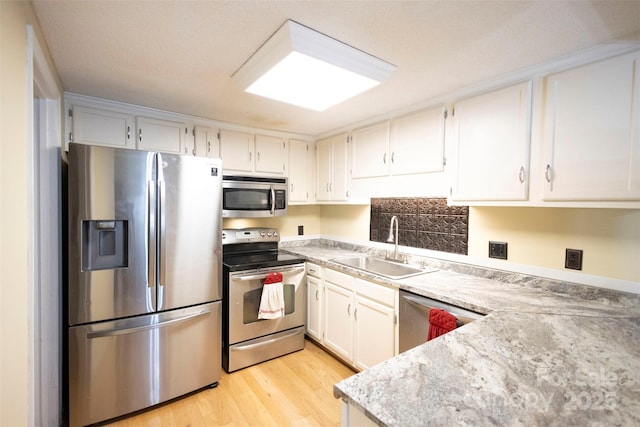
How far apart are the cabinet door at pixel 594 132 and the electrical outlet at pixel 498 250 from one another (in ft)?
1.68

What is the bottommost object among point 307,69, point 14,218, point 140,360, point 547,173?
point 140,360

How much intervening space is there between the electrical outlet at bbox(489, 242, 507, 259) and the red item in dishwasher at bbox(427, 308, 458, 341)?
679mm

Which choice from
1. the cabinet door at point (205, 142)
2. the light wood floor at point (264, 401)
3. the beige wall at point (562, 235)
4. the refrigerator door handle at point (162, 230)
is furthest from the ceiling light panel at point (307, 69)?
the light wood floor at point (264, 401)

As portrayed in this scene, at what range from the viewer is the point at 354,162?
2787mm

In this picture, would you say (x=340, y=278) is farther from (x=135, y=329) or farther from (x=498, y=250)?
(x=135, y=329)

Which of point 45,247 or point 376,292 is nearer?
point 45,247

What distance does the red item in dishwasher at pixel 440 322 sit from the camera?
1545 mm

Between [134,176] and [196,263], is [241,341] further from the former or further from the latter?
[134,176]

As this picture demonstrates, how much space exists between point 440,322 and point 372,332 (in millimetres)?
688

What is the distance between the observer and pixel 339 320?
2.46 meters

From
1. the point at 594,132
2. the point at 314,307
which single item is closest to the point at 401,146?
the point at 594,132

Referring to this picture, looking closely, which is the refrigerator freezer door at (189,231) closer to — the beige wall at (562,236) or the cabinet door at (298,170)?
the cabinet door at (298,170)

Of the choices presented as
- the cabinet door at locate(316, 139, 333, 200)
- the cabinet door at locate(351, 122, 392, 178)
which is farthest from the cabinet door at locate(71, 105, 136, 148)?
the cabinet door at locate(351, 122, 392, 178)

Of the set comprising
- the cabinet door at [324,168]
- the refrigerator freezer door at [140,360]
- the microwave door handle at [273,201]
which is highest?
the cabinet door at [324,168]
